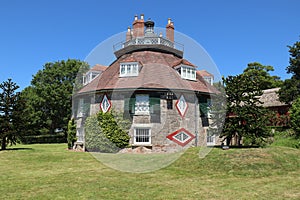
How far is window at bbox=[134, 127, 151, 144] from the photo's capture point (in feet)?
63.7

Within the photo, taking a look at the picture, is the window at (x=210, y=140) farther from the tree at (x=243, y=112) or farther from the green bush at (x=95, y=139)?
the green bush at (x=95, y=139)

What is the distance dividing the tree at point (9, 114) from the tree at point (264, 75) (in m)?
39.9

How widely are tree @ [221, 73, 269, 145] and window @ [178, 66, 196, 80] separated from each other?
5226 mm

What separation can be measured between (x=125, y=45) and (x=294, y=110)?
54.1 feet

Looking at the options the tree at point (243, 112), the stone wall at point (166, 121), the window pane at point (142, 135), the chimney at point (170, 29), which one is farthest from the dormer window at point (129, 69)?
the tree at point (243, 112)

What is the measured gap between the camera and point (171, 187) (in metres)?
8.84

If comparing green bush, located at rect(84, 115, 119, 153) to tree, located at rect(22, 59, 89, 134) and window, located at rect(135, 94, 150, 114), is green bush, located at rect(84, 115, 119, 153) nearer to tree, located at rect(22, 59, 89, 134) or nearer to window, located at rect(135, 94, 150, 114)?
window, located at rect(135, 94, 150, 114)

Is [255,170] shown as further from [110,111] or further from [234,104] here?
[110,111]

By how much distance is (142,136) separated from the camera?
19.5m

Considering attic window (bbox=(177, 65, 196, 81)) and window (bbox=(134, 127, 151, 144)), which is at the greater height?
attic window (bbox=(177, 65, 196, 81))

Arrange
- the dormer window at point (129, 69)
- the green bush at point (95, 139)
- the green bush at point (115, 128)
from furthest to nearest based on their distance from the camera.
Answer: the dormer window at point (129, 69), the green bush at point (95, 139), the green bush at point (115, 128)

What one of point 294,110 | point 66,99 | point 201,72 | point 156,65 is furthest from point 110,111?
point 66,99

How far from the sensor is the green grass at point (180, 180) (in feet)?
26.0

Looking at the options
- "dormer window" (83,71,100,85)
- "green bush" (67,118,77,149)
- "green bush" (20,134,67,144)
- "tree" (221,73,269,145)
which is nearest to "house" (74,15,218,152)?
"green bush" (67,118,77,149)
